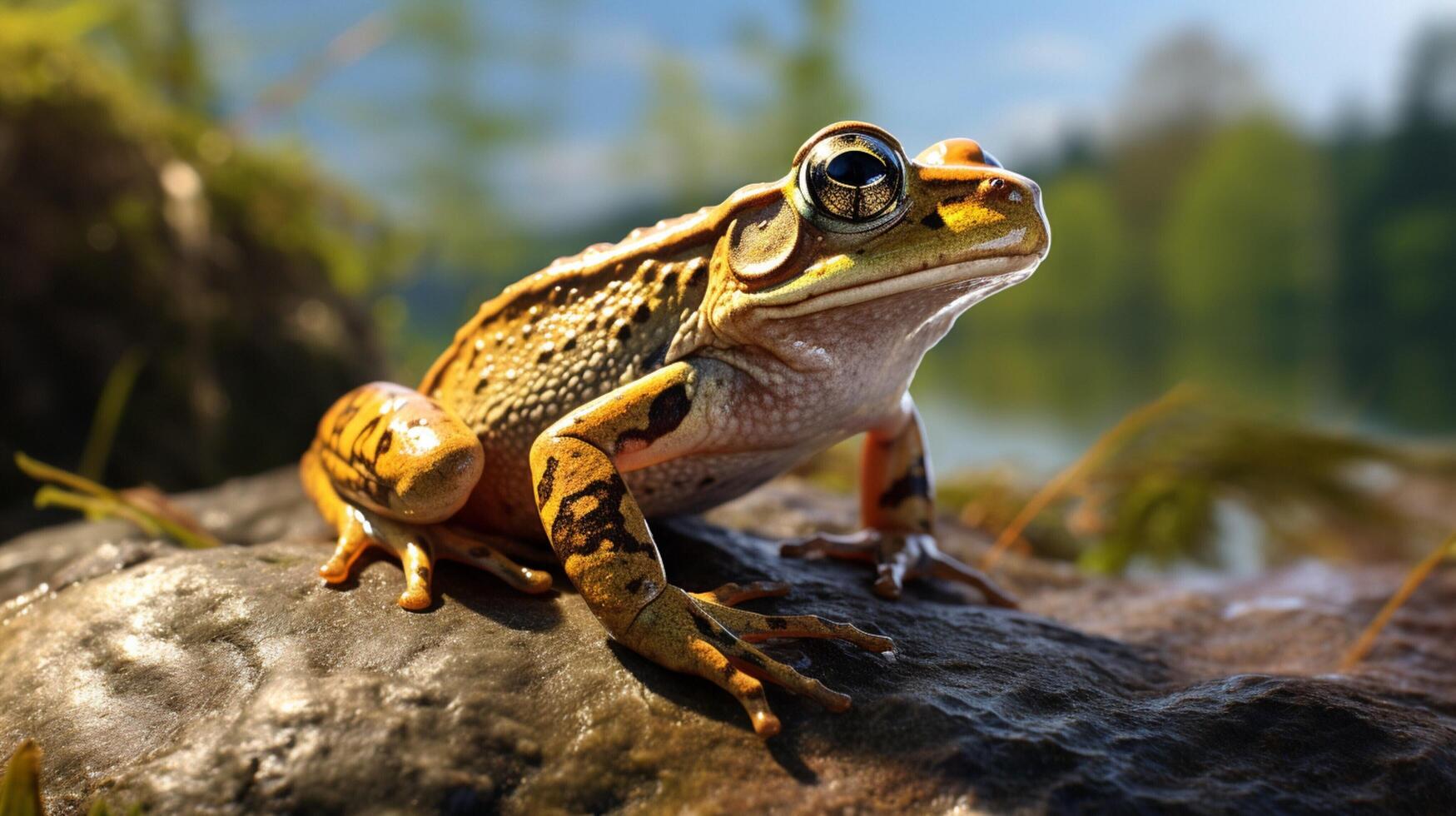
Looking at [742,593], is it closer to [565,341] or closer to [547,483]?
[547,483]

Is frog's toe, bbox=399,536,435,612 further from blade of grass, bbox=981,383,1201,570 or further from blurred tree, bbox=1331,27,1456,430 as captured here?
blurred tree, bbox=1331,27,1456,430

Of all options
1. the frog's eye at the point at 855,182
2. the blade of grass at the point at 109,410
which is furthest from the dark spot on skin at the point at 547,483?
the blade of grass at the point at 109,410

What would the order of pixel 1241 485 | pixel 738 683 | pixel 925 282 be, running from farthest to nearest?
pixel 1241 485 → pixel 925 282 → pixel 738 683

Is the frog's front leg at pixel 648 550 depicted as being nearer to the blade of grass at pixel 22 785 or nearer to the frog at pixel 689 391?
the frog at pixel 689 391

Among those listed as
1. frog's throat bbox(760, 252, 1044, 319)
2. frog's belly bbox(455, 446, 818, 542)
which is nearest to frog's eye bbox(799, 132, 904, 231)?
frog's throat bbox(760, 252, 1044, 319)

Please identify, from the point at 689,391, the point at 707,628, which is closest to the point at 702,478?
the point at 689,391

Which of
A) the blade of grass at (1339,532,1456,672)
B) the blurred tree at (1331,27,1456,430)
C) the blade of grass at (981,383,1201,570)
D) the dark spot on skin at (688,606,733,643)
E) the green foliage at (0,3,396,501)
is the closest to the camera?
the dark spot on skin at (688,606,733,643)
